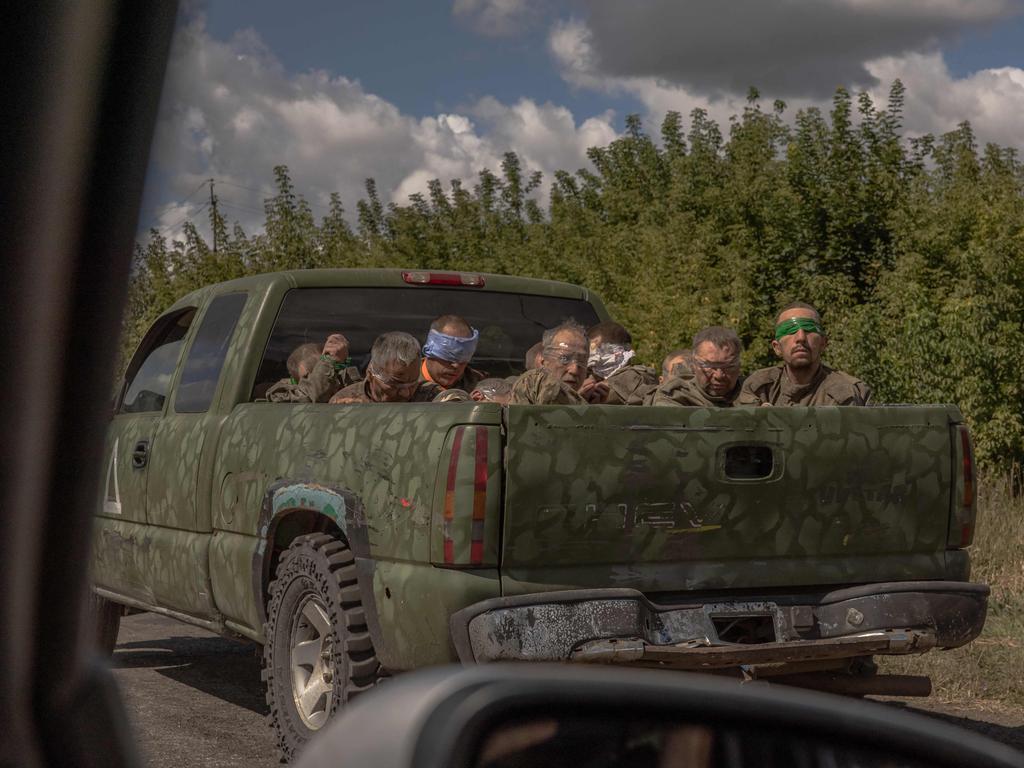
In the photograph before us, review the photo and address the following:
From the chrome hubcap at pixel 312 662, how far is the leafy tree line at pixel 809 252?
3645 mm

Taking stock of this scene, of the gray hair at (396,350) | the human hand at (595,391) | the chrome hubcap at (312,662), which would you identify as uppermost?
the gray hair at (396,350)

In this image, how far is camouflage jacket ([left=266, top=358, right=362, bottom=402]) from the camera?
Result: 6281mm

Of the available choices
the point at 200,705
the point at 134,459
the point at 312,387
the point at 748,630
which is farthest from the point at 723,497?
the point at 134,459

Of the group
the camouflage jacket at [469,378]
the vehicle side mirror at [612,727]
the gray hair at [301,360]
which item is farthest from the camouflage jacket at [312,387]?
the vehicle side mirror at [612,727]

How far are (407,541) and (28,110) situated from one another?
8.81ft

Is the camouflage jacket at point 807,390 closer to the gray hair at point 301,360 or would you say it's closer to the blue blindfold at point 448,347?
the blue blindfold at point 448,347

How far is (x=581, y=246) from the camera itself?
22.5 m

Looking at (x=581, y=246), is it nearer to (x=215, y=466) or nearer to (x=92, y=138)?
(x=215, y=466)

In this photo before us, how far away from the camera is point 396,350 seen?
600 cm

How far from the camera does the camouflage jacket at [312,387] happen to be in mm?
6281

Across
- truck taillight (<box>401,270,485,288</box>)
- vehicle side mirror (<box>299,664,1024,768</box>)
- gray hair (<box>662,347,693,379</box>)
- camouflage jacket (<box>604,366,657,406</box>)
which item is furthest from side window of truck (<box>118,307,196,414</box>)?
vehicle side mirror (<box>299,664,1024,768</box>)

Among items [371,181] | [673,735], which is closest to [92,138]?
[673,735]

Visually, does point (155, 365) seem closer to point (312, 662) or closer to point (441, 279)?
point (441, 279)

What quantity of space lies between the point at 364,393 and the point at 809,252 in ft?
42.3
